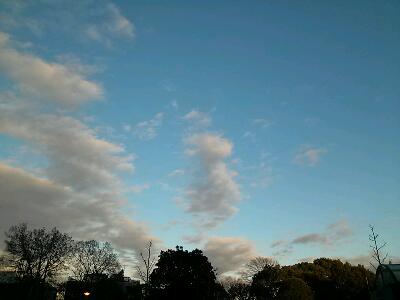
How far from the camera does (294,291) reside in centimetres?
5731

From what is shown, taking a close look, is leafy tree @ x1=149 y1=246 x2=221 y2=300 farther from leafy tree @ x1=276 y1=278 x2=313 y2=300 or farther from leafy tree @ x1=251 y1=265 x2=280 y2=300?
leafy tree @ x1=251 y1=265 x2=280 y2=300

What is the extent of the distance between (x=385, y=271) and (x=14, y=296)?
171 ft

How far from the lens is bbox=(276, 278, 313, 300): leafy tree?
187ft

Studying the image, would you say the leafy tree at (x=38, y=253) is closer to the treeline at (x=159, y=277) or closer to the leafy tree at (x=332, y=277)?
the treeline at (x=159, y=277)

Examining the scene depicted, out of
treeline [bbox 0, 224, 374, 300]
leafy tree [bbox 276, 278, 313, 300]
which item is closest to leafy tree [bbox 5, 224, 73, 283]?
treeline [bbox 0, 224, 374, 300]

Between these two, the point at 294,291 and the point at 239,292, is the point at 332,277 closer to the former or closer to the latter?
the point at 239,292

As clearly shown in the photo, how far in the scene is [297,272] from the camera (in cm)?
7500

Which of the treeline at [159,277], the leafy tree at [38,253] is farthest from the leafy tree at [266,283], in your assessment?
the leafy tree at [38,253]

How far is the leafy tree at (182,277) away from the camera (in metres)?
50.9

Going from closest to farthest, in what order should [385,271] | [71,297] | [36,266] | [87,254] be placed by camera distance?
[385,271], [36,266], [87,254], [71,297]

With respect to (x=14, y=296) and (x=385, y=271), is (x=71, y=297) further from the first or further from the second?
(x=385, y=271)

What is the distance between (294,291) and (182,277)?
63.0 ft

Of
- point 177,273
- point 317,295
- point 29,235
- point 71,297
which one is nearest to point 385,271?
point 177,273

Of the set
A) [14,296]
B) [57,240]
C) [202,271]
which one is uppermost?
[57,240]
